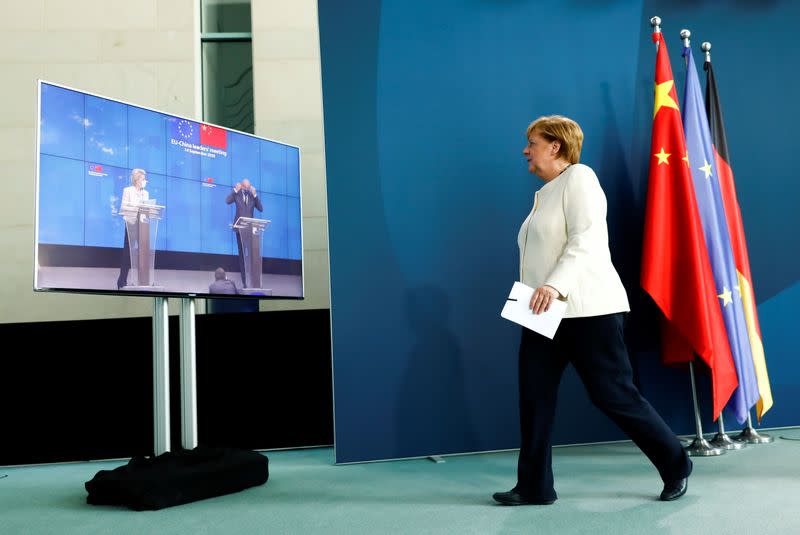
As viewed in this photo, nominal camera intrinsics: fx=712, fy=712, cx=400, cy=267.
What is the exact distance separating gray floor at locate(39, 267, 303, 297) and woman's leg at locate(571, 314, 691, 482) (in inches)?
61.9

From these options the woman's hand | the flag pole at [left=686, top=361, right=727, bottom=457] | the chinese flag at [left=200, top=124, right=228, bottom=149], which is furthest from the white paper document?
the chinese flag at [left=200, top=124, right=228, bottom=149]

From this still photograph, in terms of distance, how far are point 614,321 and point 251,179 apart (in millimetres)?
1845

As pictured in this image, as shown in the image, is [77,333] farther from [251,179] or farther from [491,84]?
[491,84]

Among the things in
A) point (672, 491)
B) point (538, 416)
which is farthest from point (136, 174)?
point (672, 491)

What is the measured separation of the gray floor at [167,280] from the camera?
2.67 metres

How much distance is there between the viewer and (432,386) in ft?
12.1

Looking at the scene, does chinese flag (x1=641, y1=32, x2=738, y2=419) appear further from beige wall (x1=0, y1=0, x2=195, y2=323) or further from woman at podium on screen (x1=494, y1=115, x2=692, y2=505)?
beige wall (x1=0, y1=0, x2=195, y2=323)

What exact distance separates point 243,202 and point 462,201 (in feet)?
3.80

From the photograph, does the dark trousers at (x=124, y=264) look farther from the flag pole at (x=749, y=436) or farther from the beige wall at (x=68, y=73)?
the flag pole at (x=749, y=436)

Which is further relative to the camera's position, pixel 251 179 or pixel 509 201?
pixel 509 201

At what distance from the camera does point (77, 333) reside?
420 centimetres

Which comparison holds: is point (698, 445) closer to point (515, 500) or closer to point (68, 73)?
point (515, 500)

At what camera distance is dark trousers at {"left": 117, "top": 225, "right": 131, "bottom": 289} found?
9.41 ft

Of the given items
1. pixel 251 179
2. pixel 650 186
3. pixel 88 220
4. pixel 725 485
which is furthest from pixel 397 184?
pixel 725 485
